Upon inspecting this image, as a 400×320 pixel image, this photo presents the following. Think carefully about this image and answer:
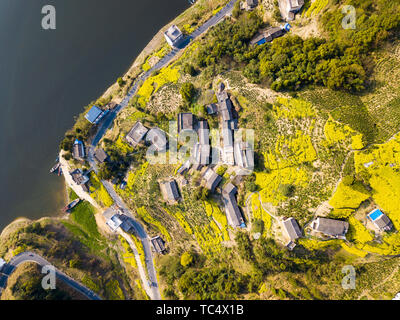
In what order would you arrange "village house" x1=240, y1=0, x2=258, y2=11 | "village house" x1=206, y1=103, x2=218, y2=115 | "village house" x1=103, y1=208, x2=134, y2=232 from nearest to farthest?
"village house" x1=206, y1=103, x2=218, y2=115 < "village house" x1=240, y1=0, x2=258, y2=11 < "village house" x1=103, y1=208, x2=134, y2=232

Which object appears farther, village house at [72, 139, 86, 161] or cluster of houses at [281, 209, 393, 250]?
village house at [72, 139, 86, 161]

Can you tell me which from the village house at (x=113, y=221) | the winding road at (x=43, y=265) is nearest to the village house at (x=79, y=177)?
the village house at (x=113, y=221)

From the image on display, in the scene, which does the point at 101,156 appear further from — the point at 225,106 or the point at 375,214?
the point at 375,214

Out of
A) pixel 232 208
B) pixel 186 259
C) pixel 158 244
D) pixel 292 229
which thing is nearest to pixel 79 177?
pixel 158 244

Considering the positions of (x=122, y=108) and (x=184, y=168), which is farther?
(x=122, y=108)

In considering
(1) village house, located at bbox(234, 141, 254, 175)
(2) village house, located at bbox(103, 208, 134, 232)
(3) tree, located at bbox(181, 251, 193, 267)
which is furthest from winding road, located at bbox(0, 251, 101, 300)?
(1) village house, located at bbox(234, 141, 254, 175)

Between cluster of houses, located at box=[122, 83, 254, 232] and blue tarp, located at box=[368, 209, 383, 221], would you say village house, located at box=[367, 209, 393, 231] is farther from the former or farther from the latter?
cluster of houses, located at box=[122, 83, 254, 232]
